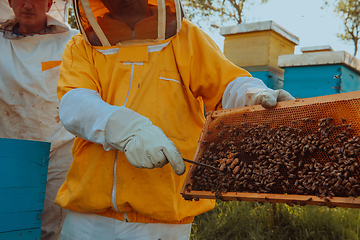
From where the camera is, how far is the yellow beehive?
17.9 feet

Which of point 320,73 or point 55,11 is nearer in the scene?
point 55,11

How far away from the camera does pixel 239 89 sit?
7.34ft

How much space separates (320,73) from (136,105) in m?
3.73

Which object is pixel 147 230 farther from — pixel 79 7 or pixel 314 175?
pixel 79 7

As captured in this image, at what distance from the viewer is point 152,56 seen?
2268mm

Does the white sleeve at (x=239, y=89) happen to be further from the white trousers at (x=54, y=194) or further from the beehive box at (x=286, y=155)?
the white trousers at (x=54, y=194)

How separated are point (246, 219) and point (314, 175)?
11.0ft

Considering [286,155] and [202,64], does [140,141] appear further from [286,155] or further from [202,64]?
[286,155]

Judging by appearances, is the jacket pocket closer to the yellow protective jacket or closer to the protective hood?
the yellow protective jacket

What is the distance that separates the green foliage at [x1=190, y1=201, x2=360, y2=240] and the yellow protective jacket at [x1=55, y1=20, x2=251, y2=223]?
105 inches

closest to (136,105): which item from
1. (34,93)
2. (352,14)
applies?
(34,93)

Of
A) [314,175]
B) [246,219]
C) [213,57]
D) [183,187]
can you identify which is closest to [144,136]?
[183,187]

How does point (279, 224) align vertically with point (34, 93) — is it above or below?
below

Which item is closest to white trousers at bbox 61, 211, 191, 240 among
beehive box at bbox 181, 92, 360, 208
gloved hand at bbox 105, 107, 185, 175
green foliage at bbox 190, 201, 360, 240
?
beehive box at bbox 181, 92, 360, 208
